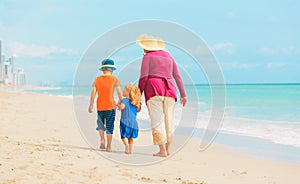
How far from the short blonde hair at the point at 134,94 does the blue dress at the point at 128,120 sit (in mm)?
69

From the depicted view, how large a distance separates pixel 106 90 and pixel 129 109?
0.43 metres

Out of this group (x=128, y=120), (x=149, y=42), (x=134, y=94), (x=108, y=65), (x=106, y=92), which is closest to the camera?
(x=149, y=42)

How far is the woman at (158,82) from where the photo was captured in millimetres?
4918

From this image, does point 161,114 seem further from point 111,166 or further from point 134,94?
point 111,166

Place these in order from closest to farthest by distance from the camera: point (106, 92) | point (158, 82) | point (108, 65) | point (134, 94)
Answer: point (158, 82) → point (134, 94) → point (108, 65) → point (106, 92)

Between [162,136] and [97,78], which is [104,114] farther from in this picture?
[162,136]

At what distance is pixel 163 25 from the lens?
4.74 meters

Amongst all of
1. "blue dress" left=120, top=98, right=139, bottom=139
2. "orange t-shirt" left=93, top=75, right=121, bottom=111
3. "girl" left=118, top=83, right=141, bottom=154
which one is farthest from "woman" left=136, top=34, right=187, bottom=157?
"orange t-shirt" left=93, top=75, right=121, bottom=111

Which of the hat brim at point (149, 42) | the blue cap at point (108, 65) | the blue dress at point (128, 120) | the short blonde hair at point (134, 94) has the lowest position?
the blue dress at point (128, 120)

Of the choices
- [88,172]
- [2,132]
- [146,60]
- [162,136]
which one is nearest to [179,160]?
[162,136]

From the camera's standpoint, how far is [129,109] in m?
5.36

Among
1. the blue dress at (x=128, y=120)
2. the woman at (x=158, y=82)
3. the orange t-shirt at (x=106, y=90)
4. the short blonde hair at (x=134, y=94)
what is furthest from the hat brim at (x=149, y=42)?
the blue dress at (x=128, y=120)

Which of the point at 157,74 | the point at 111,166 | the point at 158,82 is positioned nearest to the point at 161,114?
the point at 158,82

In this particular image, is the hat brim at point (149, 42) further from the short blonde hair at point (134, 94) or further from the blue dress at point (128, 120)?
the blue dress at point (128, 120)
